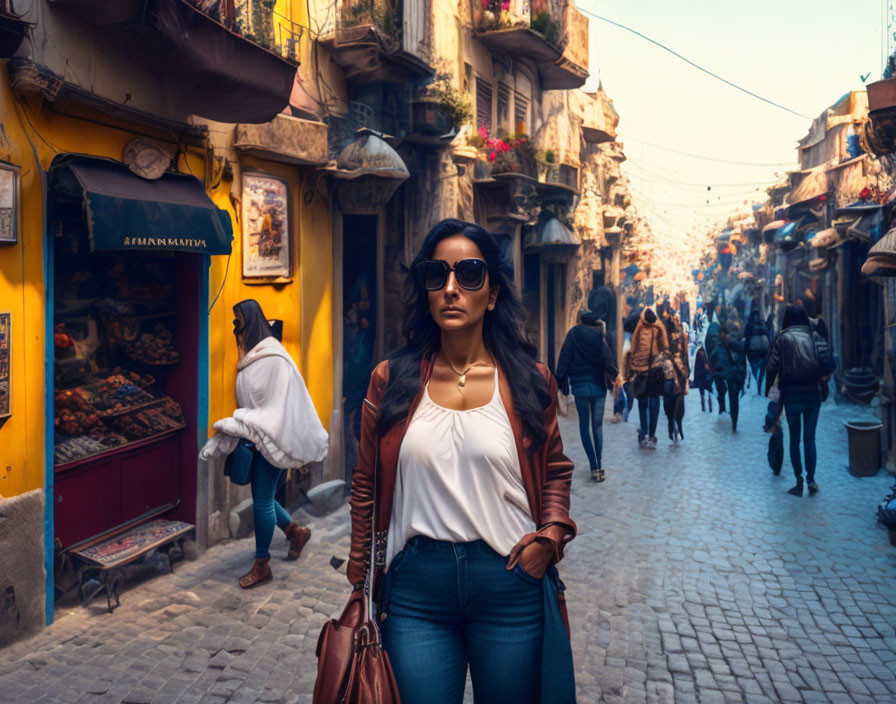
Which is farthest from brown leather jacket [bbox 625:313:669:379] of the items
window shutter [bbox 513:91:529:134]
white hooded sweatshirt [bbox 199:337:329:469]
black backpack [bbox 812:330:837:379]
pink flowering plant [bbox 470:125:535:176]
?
white hooded sweatshirt [bbox 199:337:329:469]

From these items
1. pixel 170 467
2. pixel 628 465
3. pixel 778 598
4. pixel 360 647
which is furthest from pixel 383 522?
pixel 628 465

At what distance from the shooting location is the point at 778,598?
20.9ft

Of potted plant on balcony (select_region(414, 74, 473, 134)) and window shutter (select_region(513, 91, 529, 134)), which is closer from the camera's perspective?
potted plant on balcony (select_region(414, 74, 473, 134))

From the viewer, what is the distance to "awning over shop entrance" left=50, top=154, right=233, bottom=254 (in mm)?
5730

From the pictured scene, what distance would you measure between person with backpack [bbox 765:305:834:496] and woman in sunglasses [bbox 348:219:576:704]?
687 cm

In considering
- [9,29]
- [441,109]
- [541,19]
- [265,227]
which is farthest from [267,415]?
[541,19]

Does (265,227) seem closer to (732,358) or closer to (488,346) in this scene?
(488,346)

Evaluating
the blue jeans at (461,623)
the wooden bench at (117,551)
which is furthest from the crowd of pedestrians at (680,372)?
the blue jeans at (461,623)

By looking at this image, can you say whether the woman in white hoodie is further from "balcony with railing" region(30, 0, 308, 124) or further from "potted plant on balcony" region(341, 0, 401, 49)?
"potted plant on balcony" region(341, 0, 401, 49)

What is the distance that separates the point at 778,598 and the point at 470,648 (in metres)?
4.31

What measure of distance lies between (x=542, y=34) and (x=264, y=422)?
1223 cm

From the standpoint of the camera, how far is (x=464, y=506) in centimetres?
273

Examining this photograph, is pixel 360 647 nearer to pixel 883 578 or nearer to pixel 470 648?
pixel 470 648

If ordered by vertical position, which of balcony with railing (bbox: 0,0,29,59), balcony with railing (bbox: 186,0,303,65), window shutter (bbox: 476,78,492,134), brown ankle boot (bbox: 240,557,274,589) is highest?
window shutter (bbox: 476,78,492,134)
